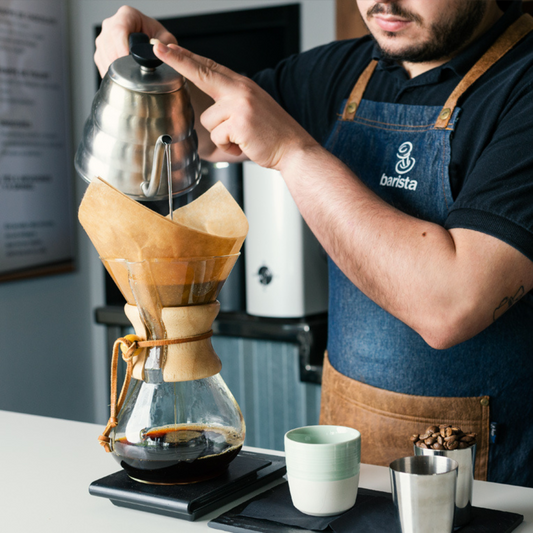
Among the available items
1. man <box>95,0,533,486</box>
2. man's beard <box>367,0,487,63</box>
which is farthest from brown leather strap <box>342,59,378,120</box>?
man's beard <box>367,0,487,63</box>

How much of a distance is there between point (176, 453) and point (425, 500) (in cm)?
28

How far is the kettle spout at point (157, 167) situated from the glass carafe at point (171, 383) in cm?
23

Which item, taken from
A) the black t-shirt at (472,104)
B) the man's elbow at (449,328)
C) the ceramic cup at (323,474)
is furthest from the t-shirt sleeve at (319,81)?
the ceramic cup at (323,474)

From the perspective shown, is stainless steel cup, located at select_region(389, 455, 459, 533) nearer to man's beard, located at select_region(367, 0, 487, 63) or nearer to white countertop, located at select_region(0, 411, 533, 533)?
white countertop, located at select_region(0, 411, 533, 533)

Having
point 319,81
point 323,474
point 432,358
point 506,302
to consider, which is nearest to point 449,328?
point 506,302

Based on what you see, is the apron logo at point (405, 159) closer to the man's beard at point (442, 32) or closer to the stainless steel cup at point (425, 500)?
the man's beard at point (442, 32)

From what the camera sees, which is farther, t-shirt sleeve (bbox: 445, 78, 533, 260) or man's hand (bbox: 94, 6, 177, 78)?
man's hand (bbox: 94, 6, 177, 78)

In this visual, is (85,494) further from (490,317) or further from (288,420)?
(288,420)

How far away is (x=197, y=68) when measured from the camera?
39.8 inches

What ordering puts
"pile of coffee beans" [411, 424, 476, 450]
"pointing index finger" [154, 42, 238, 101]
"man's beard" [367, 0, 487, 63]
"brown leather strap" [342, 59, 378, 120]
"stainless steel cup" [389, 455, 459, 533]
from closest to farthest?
1. "stainless steel cup" [389, 455, 459, 533]
2. "pile of coffee beans" [411, 424, 476, 450]
3. "pointing index finger" [154, 42, 238, 101]
4. "man's beard" [367, 0, 487, 63]
5. "brown leather strap" [342, 59, 378, 120]

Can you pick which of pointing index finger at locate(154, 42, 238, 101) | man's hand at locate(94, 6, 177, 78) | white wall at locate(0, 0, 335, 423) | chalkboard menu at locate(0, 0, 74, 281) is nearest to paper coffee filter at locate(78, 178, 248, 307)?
pointing index finger at locate(154, 42, 238, 101)

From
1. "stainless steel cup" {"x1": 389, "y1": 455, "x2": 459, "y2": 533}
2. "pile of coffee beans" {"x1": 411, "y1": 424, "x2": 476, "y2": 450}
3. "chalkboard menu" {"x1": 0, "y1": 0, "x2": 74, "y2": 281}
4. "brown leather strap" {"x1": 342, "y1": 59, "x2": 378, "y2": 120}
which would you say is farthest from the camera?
"chalkboard menu" {"x1": 0, "y1": 0, "x2": 74, "y2": 281}

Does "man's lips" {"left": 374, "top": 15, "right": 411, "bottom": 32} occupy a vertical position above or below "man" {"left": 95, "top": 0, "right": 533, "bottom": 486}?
above

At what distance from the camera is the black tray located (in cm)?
73
